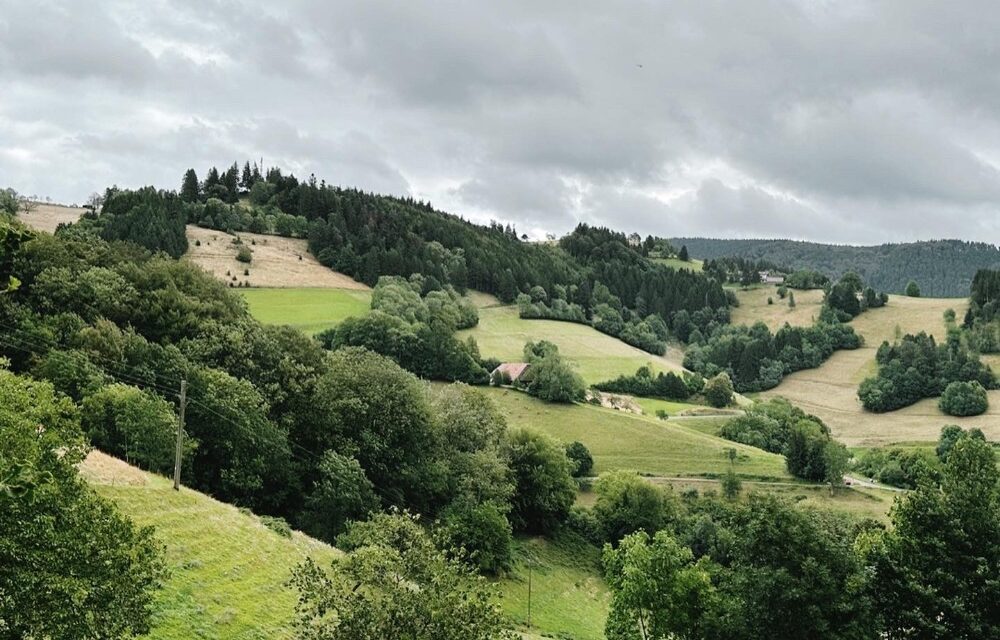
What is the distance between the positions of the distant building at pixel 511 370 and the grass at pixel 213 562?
86859mm

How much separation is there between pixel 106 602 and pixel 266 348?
45.2 metres

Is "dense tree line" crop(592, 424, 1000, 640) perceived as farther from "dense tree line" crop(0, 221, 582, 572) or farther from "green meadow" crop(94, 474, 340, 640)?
"dense tree line" crop(0, 221, 582, 572)

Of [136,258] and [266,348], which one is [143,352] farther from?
[136,258]

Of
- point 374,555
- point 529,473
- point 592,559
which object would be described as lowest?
point 592,559

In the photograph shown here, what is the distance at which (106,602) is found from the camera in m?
19.3

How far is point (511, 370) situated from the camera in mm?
135250

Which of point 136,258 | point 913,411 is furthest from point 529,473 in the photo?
point 913,411

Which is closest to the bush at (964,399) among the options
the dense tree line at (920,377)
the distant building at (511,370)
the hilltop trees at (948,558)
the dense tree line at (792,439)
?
the dense tree line at (920,377)

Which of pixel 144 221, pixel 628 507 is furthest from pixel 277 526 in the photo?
pixel 144 221

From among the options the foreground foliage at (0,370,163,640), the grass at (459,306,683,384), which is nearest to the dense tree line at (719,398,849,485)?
the grass at (459,306,683,384)

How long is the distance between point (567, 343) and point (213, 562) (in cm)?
13900

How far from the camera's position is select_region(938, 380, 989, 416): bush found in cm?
15475

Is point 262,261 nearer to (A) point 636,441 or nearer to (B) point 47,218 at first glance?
(B) point 47,218

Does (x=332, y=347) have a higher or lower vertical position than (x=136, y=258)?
lower
